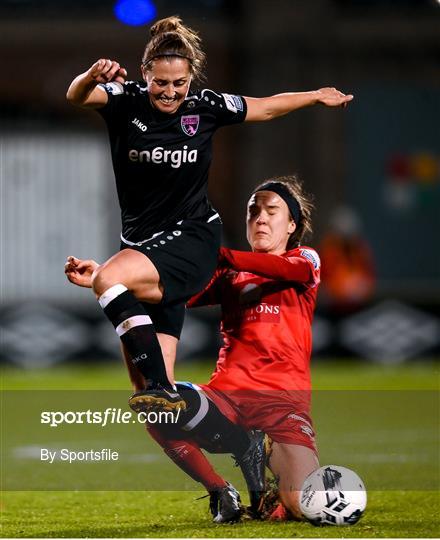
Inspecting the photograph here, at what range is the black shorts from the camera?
525cm

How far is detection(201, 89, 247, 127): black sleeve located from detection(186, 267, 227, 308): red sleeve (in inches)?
28.3

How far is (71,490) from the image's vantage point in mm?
6414

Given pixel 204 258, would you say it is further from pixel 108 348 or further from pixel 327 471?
pixel 108 348

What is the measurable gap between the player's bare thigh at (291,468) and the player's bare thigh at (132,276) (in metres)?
0.90

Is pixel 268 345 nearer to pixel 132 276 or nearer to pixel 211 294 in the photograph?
pixel 211 294

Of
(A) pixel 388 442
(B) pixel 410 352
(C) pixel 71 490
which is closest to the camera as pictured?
(C) pixel 71 490

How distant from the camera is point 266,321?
567 cm

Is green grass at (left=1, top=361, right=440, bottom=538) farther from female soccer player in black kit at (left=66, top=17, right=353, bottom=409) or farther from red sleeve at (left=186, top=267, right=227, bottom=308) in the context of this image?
red sleeve at (left=186, top=267, right=227, bottom=308)

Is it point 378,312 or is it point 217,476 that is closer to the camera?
point 217,476

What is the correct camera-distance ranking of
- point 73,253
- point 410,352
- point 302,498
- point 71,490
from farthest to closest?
point 73,253 < point 410,352 < point 71,490 < point 302,498

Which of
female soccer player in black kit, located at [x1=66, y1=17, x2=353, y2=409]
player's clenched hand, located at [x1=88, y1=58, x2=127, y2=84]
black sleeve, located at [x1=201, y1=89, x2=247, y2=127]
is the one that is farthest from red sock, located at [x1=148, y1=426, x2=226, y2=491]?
player's clenched hand, located at [x1=88, y1=58, x2=127, y2=84]

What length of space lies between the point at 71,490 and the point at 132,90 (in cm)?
226

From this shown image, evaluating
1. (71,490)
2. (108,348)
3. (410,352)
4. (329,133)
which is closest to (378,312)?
A: (410,352)

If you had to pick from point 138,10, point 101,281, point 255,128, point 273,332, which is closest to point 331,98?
point 273,332
